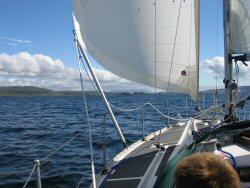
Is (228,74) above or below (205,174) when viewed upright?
above

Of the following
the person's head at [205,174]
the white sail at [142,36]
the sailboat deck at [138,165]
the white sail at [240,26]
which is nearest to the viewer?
the person's head at [205,174]

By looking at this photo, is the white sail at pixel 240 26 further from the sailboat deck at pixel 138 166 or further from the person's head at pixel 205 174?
the person's head at pixel 205 174

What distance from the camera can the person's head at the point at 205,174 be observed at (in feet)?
4.44

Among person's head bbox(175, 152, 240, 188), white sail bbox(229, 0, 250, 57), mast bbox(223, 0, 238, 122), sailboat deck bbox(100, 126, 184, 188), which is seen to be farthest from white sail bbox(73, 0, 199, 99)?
person's head bbox(175, 152, 240, 188)

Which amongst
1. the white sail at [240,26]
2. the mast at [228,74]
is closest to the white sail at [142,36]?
the mast at [228,74]

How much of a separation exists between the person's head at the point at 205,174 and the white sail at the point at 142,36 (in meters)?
4.63

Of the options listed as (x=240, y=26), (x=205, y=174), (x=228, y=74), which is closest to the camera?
(x=205, y=174)

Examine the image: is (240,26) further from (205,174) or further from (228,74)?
(205,174)

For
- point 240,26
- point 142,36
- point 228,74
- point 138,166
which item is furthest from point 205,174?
point 240,26

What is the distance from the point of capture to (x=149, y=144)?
6.85m

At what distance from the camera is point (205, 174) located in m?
1.36

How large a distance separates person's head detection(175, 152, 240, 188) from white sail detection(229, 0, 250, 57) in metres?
5.56

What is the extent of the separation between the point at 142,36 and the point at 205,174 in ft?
16.7

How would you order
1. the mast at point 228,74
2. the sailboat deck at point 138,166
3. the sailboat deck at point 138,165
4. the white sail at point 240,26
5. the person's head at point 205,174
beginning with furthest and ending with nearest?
the white sail at point 240,26
the mast at point 228,74
the sailboat deck at point 138,165
the sailboat deck at point 138,166
the person's head at point 205,174
